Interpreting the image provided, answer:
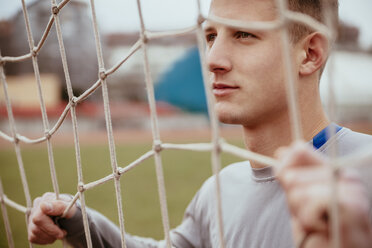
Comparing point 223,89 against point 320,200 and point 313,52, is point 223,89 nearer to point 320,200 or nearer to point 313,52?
point 313,52

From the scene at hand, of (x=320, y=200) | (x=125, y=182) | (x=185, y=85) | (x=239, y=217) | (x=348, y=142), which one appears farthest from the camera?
(x=185, y=85)

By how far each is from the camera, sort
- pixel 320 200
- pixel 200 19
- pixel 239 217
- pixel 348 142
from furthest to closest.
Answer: pixel 239 217 → pixel 348 142 → pixel 200 19 → pixel 320 200

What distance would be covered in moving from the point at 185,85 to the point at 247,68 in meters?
14.1

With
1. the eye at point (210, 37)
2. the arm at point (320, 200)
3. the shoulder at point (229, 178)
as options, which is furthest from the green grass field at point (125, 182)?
the arm at point (320, 200)

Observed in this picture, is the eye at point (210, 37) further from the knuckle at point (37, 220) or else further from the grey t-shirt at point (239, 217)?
the knuckle at point (37, 220)

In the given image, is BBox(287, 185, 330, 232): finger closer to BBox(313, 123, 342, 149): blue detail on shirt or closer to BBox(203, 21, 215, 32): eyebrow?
BBox(313, 123, 342, 149): blue detail on shirt

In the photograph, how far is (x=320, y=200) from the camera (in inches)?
19.1

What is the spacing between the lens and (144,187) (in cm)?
532

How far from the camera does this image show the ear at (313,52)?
980mm

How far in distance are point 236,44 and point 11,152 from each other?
893 cm

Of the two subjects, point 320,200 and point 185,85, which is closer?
point 320,200

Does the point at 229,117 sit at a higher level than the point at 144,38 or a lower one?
lower

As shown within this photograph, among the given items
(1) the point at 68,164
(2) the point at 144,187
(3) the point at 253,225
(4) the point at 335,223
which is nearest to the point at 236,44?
(3) the point at 253,225

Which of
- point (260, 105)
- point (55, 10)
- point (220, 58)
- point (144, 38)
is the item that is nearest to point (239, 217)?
point (260, 105)
